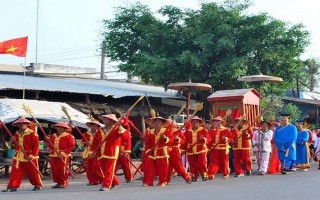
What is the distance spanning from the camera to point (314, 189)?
11.7 metres

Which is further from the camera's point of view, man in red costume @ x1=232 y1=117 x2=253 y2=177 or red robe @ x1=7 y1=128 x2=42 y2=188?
man in red costume @ x1=232 y1=117 x2=253 y2=177

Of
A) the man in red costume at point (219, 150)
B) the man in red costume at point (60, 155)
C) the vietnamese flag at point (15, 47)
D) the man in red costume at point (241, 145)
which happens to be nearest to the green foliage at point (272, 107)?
the man in red costume at point (241, 145)

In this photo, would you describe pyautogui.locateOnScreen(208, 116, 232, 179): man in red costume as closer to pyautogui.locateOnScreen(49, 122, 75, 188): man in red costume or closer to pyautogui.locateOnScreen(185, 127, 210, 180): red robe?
pyautogui.locateOnScreen(185, 127, 210, 180): red robe

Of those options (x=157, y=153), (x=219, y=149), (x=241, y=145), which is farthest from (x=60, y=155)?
(x=241, y=145)

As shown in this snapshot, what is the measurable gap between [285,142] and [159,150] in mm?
4848

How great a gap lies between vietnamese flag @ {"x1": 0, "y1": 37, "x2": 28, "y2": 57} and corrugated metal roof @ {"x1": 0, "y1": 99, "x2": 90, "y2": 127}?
1.46m

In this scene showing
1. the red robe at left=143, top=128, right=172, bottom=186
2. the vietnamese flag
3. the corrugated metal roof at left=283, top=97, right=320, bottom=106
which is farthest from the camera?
A: the corrugated metal roof at left=283, top=97, right=320, bottom=106

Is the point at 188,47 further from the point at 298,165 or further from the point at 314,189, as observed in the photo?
the point at 314,189

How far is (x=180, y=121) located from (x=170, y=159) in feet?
33.9

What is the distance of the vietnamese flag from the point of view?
17156 millimetres

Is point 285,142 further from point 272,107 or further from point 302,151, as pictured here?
point 272,107

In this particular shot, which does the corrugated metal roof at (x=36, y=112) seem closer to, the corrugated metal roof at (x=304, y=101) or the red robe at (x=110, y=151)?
the red robe at (x=110, y=151)

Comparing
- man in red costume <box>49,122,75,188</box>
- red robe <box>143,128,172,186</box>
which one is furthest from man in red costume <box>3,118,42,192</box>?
red robe <box>143,128,172,186</box>

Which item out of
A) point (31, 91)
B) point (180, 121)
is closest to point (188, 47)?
Answer: point (180, 121)
